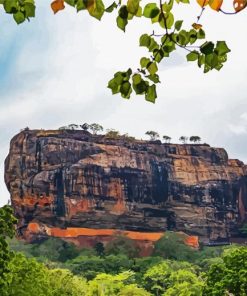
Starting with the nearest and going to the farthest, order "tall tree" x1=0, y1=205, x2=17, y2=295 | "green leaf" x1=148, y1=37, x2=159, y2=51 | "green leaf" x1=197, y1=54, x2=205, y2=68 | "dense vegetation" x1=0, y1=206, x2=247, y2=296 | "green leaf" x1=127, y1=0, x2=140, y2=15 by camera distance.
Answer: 1. "green leaf" x1=127, y1=0, x2=140, y2=15
2. "green leaf" x1=197, y1=54, x2=205, y2=68
3. "green leaf" x1=148, y1=37, x2=159, y2=51
4. "tall tree" x1=0, y1=205, x2=17, y2=295
5. "dense vegetation" x1=0, y1=206, x2=247, y2=296

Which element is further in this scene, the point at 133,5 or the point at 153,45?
the point at 153,45

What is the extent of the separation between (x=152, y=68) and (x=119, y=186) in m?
101

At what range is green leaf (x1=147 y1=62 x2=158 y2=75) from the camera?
3.22 metres

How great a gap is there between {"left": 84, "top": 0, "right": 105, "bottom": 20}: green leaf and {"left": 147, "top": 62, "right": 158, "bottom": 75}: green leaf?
0.51 meters

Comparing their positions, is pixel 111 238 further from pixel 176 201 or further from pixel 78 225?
pixel 176 201

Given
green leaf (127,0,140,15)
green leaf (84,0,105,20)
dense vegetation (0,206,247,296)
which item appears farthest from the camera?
dense vegetation (0,206,247,296)

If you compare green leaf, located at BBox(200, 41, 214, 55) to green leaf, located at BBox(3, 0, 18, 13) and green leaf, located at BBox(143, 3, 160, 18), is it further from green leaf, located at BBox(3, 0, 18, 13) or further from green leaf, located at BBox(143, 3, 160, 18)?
green leaf, located at BBox(3, 0, 18, 13)

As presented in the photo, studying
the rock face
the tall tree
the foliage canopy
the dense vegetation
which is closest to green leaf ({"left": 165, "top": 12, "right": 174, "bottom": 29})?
the foliage canopy

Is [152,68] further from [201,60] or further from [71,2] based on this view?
[71,2]

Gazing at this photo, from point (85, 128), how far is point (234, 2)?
107189 millimetres

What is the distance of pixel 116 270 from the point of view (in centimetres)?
7612

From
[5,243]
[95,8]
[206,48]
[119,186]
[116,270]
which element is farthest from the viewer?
[119,186]

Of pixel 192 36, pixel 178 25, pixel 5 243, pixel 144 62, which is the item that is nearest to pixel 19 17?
pixel 144 62

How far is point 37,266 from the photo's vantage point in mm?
33125
